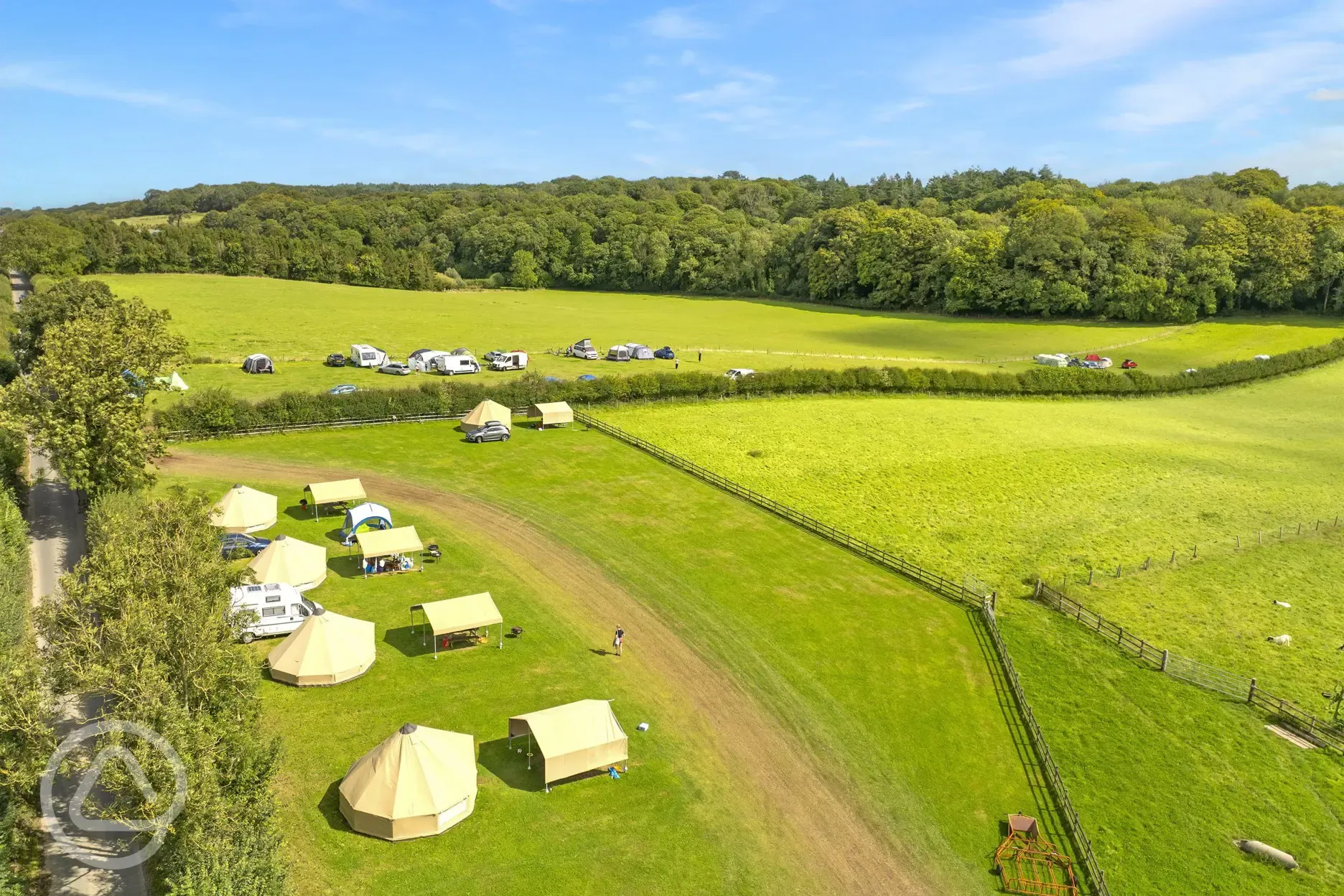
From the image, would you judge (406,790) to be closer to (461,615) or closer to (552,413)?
(461,615)

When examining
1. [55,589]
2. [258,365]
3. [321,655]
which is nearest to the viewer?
[321,655]

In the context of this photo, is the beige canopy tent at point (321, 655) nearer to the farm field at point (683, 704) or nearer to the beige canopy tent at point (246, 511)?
the farm field at point (683, 704)

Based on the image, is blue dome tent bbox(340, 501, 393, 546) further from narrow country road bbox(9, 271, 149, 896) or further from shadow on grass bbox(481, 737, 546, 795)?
shadow on grass bbox(481, 737, 546, 795)

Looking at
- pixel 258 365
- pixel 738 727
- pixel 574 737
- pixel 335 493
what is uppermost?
pixel 258 365

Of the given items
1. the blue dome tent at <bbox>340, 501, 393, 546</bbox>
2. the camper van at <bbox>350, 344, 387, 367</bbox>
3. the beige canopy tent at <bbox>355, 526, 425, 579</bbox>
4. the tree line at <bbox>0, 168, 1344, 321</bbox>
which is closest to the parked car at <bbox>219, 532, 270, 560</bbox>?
the blue dome tent at <bbox>340, 501, 393, 546</bbox>

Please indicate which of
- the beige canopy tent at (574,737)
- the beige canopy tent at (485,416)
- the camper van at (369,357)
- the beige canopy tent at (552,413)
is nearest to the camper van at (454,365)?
the camper van at (369,357)

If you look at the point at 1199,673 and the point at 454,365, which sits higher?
the point at 454,365

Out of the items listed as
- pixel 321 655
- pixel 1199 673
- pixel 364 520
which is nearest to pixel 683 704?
pixel 321 655
